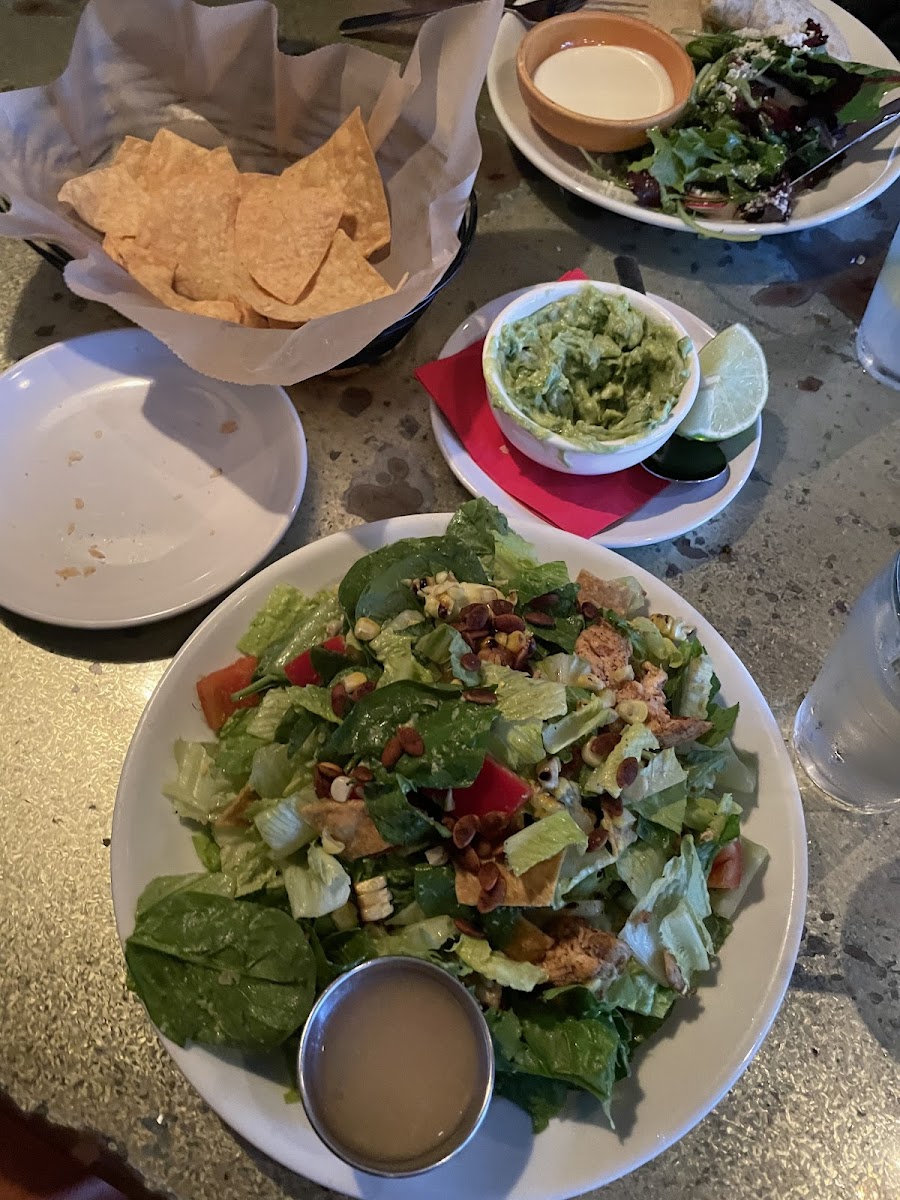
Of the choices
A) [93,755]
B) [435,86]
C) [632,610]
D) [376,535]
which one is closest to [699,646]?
[632,610]

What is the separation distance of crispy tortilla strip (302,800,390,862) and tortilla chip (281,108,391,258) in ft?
4.19

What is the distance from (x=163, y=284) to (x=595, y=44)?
145 cm

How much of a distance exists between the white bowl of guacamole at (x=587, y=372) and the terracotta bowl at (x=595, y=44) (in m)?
0.58

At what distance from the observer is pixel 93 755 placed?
5.15 ft

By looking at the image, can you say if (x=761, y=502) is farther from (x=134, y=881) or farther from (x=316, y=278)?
(x=134, y=881)

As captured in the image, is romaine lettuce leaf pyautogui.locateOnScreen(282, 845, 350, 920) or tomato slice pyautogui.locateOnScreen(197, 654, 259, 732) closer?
romaine lettuce leaf pyautogui.locateOnScreen(282, 845, 350, 920)

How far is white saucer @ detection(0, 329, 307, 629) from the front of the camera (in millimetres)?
1592

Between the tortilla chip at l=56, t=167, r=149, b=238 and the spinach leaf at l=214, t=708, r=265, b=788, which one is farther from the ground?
the tortilla chip at l=56, t=167, r=149, b=238

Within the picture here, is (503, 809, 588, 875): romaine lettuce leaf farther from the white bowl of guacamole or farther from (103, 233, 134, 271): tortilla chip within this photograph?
(103, 233, 134, 271): tortilla chip

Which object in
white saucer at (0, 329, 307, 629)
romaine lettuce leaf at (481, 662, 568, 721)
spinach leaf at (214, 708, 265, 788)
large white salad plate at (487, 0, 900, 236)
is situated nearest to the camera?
romaine lettuce leaf at (481, 662, 568, 721)

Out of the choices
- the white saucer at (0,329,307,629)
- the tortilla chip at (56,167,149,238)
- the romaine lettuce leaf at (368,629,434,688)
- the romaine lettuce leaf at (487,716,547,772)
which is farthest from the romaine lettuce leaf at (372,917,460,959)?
the tortilla chip at (56,167,149,238)

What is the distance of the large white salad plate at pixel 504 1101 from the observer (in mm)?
1088

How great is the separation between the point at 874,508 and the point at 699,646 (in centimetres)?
78

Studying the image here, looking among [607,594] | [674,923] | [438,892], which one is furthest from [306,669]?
[674,923]
